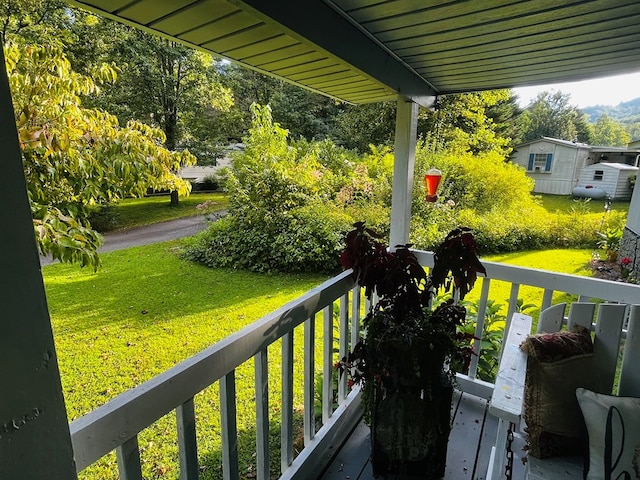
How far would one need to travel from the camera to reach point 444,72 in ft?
6.66

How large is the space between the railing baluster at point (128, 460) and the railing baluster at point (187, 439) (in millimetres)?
121

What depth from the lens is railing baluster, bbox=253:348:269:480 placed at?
1257mm

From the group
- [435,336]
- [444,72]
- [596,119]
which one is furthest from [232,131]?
[596,119]

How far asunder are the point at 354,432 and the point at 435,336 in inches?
34.9

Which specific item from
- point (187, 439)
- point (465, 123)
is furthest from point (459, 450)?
point (465, 123)

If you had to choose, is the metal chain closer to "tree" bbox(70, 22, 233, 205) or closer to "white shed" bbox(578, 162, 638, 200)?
"tree" bbox(70, 22, 233, 205)

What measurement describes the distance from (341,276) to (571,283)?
3.86 feet

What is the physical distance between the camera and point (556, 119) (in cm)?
2809

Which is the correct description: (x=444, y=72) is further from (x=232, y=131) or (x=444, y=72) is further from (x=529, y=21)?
(x=232, y=131)

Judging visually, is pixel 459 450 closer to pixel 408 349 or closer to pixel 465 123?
pixel 408 349

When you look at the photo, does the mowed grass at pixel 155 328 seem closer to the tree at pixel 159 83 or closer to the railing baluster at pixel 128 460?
the railing baluster at pixel 128 460

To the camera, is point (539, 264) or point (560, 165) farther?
point (560, 165)

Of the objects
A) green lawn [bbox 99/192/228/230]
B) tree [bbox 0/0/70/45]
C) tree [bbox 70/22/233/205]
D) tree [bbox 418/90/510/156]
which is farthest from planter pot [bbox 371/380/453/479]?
tree [bbox 70/22/233/205]

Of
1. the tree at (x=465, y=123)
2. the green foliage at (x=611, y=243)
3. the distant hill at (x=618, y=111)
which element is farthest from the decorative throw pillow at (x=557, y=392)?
the distant hill at (x=618, y=111)
